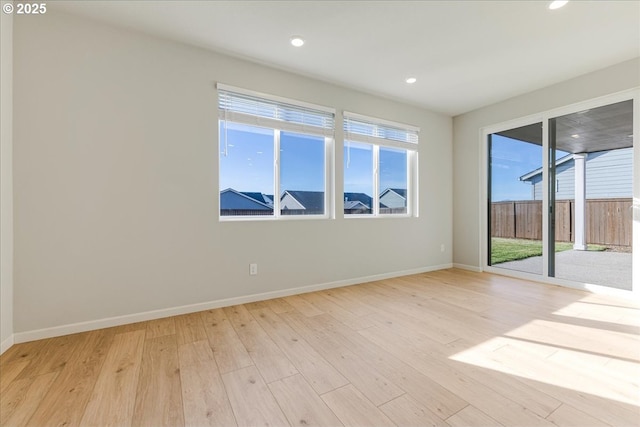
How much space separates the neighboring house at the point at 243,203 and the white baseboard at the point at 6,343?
185cm

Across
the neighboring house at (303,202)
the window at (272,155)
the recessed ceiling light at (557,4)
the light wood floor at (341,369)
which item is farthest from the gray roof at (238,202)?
the recessed ceiling light at (557,4)

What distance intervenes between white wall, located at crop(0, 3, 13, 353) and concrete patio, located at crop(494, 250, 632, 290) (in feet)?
19.2

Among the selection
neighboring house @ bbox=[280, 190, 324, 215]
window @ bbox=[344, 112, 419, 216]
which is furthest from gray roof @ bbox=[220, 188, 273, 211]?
window @ bbox=[344, 112, 419, 216]

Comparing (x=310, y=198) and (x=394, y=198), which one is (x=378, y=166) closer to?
(x=394, y=198)

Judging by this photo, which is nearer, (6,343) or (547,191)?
(6,343)

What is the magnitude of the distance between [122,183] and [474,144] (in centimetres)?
502

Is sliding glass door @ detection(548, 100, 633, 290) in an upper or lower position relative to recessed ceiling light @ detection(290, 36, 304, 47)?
lower

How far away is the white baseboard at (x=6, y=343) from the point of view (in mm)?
1927

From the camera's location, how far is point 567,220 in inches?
140

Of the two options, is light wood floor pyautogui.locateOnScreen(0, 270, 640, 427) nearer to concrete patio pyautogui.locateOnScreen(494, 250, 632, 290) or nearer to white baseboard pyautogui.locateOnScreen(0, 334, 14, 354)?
white baseboard pyautogui.locateOnScreen(0, 334, 14, 354)

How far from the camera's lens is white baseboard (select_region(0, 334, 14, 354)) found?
1.93 metres

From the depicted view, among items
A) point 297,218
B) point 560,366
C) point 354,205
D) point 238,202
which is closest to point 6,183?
point 238,202

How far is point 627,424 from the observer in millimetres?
1270

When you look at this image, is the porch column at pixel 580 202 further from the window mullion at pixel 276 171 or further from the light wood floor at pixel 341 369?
the window mullion at pixel 276 171
